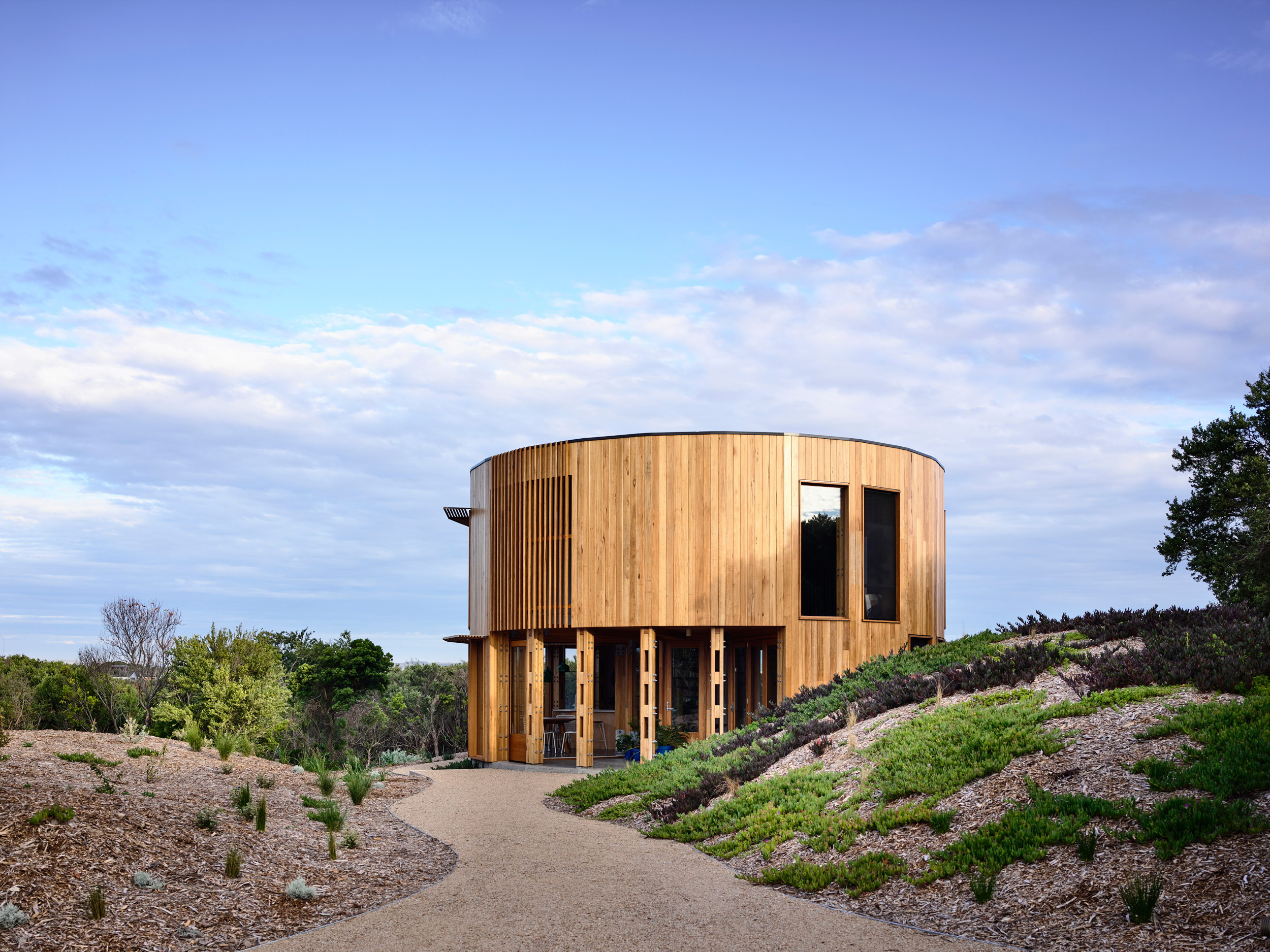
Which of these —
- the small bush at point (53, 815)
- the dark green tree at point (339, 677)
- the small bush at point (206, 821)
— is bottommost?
the dark green tree at point (339, 677)

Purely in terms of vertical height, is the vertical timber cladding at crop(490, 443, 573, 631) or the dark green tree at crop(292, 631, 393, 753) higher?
the vertical timber cladding at crop(490, 443, 573, 631)

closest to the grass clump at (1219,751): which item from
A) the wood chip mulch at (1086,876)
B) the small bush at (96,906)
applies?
the wood chip mulch at (1086,876)

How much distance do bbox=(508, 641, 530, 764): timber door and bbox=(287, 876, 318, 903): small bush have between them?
1409cm

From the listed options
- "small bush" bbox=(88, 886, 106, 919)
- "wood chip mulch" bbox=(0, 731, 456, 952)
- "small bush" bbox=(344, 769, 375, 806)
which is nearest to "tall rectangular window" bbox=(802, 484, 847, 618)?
"small bush" bbox=(344, 769, 375, 806)

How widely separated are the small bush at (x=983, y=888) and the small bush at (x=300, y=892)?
4.70m

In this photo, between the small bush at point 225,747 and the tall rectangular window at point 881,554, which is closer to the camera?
the small bush at point 225,747

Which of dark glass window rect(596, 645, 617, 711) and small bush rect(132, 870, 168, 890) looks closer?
small bush rect(132, 870, 168, 890)

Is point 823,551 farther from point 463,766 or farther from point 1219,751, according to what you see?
point 1219,751

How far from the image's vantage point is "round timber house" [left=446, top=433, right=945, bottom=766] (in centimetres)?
1864

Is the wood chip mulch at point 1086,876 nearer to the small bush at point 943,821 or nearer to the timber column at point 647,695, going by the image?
the small bush at point 943,821

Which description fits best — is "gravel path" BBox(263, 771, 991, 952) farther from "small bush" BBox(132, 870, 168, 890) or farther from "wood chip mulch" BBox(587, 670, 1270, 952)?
"small bush" BBox(132, 870, 168, 890)

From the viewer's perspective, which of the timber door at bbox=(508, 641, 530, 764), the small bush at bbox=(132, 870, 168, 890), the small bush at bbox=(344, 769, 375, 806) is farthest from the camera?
the timber door at bbox=(508, 641, 530, 764)

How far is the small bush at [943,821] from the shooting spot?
8000 mm

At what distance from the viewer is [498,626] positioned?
69.1ft
